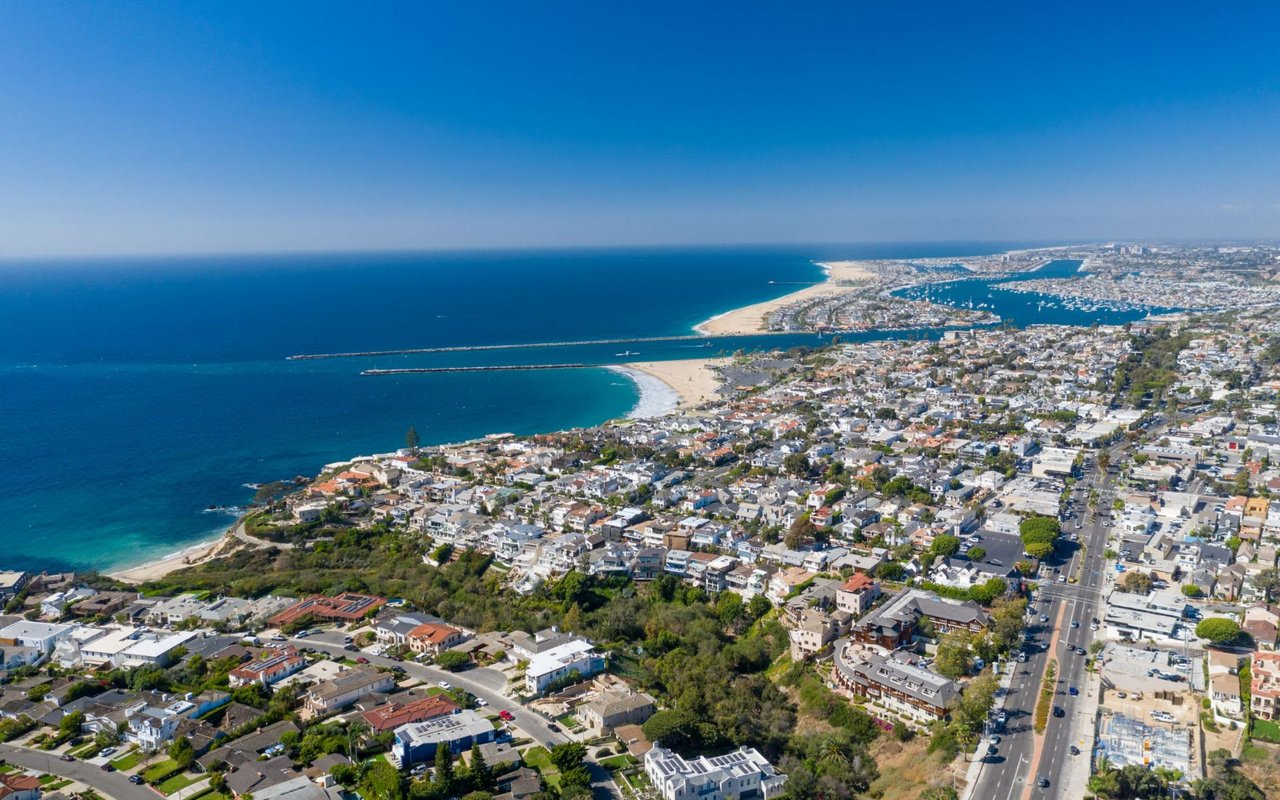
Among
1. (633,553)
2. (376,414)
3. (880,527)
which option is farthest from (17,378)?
(880,527)

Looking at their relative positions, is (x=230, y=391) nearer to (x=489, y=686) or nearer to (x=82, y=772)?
(x=82, y=772)

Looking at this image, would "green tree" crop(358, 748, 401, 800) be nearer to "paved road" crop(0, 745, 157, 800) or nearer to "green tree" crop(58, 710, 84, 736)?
"paved road" crop(0, 745, 157, 800)

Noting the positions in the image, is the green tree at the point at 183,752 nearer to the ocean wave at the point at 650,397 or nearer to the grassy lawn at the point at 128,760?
the grassy lawn at the point at 128,760

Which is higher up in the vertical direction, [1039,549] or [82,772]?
[1039,549]

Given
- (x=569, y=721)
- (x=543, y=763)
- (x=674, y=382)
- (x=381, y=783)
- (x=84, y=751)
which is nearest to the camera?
(x=381, y=783)

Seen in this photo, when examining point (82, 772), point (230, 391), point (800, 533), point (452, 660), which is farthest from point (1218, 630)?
point (230, 391)

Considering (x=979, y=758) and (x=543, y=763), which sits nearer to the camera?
(x=979, y=758)

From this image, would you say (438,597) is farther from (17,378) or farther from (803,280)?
(803,280)

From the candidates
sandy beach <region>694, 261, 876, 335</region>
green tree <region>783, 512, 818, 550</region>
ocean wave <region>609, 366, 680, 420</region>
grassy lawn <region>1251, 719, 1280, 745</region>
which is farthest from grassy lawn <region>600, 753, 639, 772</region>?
sandy beach <region>694, 261, 876, 335</region>
